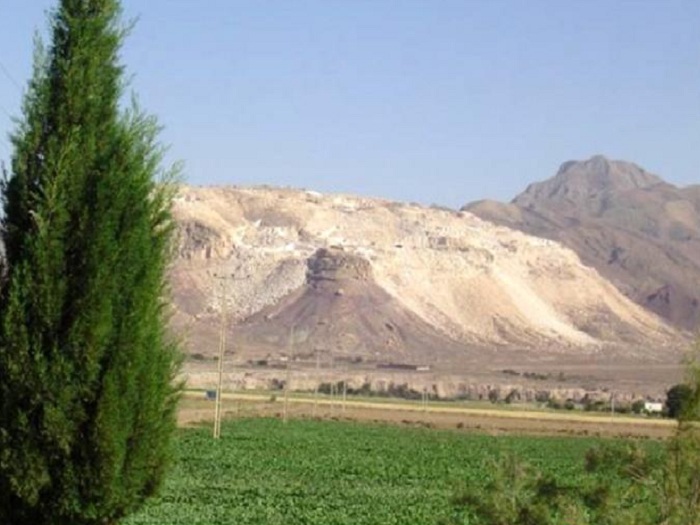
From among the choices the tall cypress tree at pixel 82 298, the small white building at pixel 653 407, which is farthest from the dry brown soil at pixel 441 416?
the tall cypress tree at pixel 82 298

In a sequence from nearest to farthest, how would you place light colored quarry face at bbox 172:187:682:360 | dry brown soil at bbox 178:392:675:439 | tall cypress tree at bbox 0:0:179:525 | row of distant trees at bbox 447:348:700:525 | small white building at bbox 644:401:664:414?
row of distant trees at bbox 447:348:700:525 < tall cypress tree at bbox 0:0:179:525 < dry brown soil at bbox 178:392:675:439 < small white building at bbox 644:401:664:414 < light colored quarry face at bbox 172:187:682:360

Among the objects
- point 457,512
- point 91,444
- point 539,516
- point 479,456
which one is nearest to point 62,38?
point 91,444

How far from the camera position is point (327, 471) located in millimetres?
39562

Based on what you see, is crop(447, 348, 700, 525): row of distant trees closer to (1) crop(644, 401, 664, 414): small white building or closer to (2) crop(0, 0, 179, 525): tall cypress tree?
(2) crop(0, 0, 179, 525): tall cypress tree

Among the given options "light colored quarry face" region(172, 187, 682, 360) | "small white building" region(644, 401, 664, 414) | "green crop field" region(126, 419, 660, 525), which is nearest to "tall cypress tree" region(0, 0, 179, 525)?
"green crop field" region(126, 419, 660, 525)

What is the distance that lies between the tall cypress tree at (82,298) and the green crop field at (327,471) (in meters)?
2.77

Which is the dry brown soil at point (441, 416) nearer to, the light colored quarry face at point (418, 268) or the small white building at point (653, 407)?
the small white building at point (653, 407)

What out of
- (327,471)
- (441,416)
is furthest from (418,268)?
(327,471)

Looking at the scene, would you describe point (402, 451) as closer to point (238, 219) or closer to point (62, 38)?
point (62, 38)

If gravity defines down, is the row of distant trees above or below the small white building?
below

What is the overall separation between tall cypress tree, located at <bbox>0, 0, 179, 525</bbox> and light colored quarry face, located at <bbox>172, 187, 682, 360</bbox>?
118m

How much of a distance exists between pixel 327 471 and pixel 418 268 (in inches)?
4551

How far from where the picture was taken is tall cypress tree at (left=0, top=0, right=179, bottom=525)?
11383 millimetres

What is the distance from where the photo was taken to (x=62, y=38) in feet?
39.8
